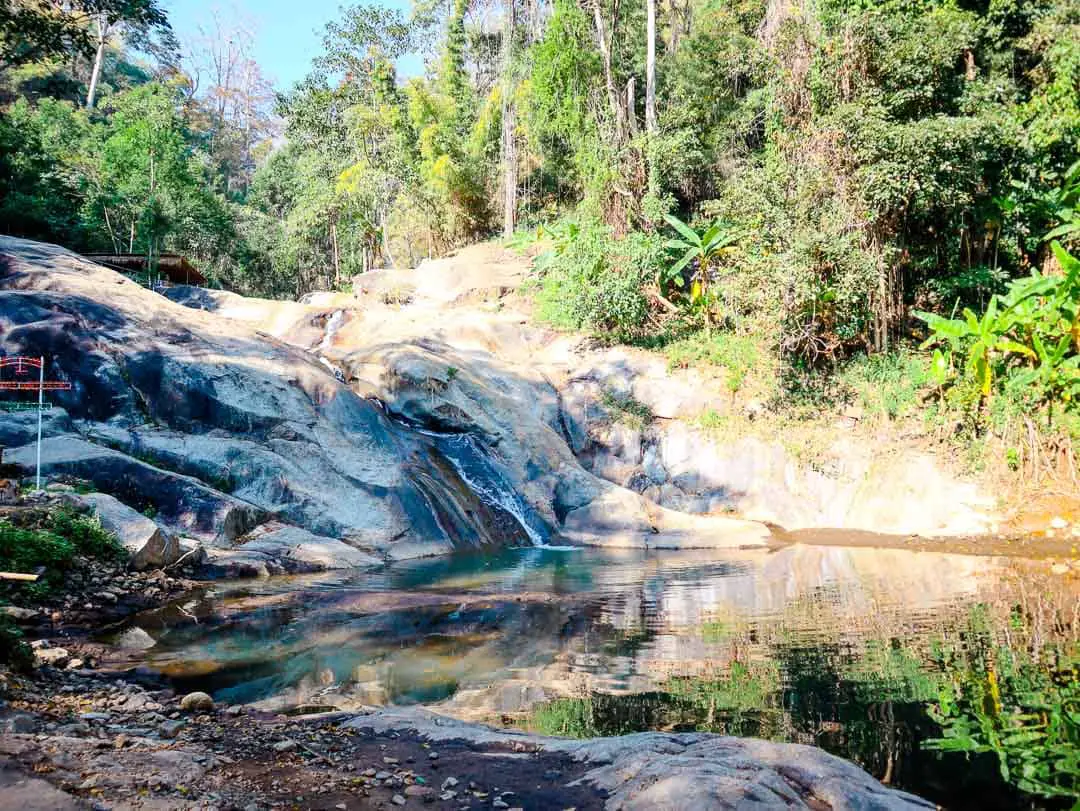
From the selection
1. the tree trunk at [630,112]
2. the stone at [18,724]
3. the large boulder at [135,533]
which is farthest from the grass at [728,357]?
the stone at [18,724]

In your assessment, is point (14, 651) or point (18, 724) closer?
point (18, 724)

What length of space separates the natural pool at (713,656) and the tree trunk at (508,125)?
2273 cm

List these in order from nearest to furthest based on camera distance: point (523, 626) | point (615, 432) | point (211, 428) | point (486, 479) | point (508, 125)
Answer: point (523, 626) → point (211, 428) → point (486, 479) → point (615, 432) → point (508, 125)

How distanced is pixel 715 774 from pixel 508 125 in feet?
98.1

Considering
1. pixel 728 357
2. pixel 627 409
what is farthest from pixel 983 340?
pixel 627 409

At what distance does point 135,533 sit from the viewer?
923cm

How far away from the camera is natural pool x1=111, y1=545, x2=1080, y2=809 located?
4.62 metres

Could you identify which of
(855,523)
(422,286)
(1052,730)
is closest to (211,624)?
(1052,730)

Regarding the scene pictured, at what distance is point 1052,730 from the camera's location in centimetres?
454

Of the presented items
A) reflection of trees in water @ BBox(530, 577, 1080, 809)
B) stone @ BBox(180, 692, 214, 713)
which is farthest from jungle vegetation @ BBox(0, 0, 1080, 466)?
reflection of trees in water @ BBox(530, 577, 1080, 809)

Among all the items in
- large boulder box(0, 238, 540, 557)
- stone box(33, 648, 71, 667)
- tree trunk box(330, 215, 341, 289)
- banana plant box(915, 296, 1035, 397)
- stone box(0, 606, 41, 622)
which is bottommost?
stone box(33, 648, 71, 667)

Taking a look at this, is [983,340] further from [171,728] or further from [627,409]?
[171,728]

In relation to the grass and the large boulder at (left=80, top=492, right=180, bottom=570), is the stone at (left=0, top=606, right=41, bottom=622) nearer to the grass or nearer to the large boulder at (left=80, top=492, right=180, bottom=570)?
the large boulder at (left=80, top=492, right=180, bottom=570)

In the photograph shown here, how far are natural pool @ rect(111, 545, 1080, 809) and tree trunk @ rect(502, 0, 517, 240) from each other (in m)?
22.7
